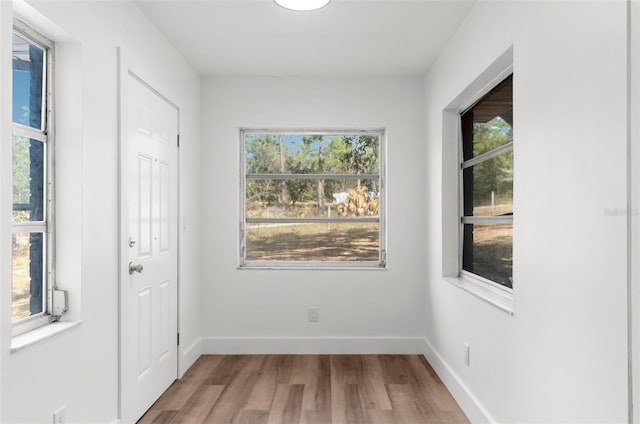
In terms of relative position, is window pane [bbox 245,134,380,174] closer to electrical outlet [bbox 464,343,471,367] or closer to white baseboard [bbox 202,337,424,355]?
white baseboard [bbox 202,337,424,355]

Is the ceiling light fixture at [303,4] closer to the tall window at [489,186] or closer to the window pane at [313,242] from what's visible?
the tall window at [489,186]

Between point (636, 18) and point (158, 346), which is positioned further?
point (158, 346)

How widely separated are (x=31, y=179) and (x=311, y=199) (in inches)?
98.7

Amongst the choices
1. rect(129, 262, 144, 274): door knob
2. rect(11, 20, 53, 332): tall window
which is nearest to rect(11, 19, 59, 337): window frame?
rect(11, 20, 53, 332): tall window

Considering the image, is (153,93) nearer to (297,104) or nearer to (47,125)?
(47,125)

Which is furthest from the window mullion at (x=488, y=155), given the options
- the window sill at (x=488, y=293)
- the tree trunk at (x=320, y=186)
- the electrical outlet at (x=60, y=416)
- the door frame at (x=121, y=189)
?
the electrical outlet at (x=60, y=416)

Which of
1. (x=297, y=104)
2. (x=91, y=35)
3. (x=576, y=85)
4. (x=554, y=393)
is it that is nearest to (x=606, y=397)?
(x=554, y=393)

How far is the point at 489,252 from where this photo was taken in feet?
8.89

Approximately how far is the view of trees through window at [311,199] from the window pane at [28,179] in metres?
2.22

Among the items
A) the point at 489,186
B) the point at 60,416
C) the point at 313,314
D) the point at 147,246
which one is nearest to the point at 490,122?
the point at 489,186

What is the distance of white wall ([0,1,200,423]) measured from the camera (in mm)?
1676

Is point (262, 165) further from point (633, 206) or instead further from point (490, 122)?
point (633, 206)

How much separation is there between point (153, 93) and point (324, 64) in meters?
1.42

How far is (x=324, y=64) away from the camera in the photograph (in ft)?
11.8
